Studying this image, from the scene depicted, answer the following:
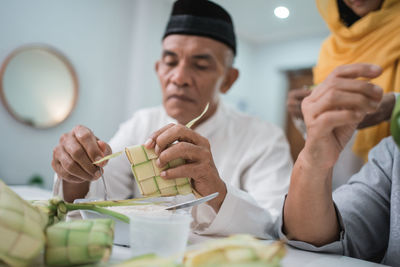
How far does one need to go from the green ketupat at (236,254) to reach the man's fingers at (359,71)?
314 mm

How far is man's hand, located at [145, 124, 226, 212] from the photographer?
688mm

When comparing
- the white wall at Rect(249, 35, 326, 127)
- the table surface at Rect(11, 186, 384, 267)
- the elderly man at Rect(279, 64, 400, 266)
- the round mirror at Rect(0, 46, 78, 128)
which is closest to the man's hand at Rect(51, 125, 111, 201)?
the table surface at Rect(11, 186, 384, 267)

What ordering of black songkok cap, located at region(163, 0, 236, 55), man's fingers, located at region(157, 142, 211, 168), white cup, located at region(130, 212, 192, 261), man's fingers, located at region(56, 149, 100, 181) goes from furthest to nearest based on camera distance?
black songkok cap, located at region(163, 0, 236, 55), man's fingers, located at region(56, 149, 100, 181), man's fingers, located at region(157, 142, 211, 168), white cup, located at region(130, 212, 192, 261)

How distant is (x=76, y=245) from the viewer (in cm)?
41

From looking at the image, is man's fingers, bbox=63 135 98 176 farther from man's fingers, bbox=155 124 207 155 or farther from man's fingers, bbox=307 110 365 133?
man's fingers, bbox=307 110 365 133

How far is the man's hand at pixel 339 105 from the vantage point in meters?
0.51

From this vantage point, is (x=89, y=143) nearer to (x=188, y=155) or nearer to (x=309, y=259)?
(x=188, y=155)

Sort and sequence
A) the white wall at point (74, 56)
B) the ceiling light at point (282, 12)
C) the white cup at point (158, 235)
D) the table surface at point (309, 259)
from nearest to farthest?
the white cup at point (158, 235), the table surface at point (309, 259), the ceiling light at point (282, 12), the white wall at point (74, 56)

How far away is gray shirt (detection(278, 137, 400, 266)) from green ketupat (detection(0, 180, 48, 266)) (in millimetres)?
527

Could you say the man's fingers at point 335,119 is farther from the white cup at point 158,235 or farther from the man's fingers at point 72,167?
the man's fingers at point 72,167

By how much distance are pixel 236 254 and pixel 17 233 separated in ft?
0.82

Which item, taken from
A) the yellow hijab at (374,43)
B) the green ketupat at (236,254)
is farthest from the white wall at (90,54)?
the green ketupat at (236,254)

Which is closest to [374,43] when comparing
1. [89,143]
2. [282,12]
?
[282,12]

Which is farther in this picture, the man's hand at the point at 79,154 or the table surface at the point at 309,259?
the man's hand at the point at 79,154
